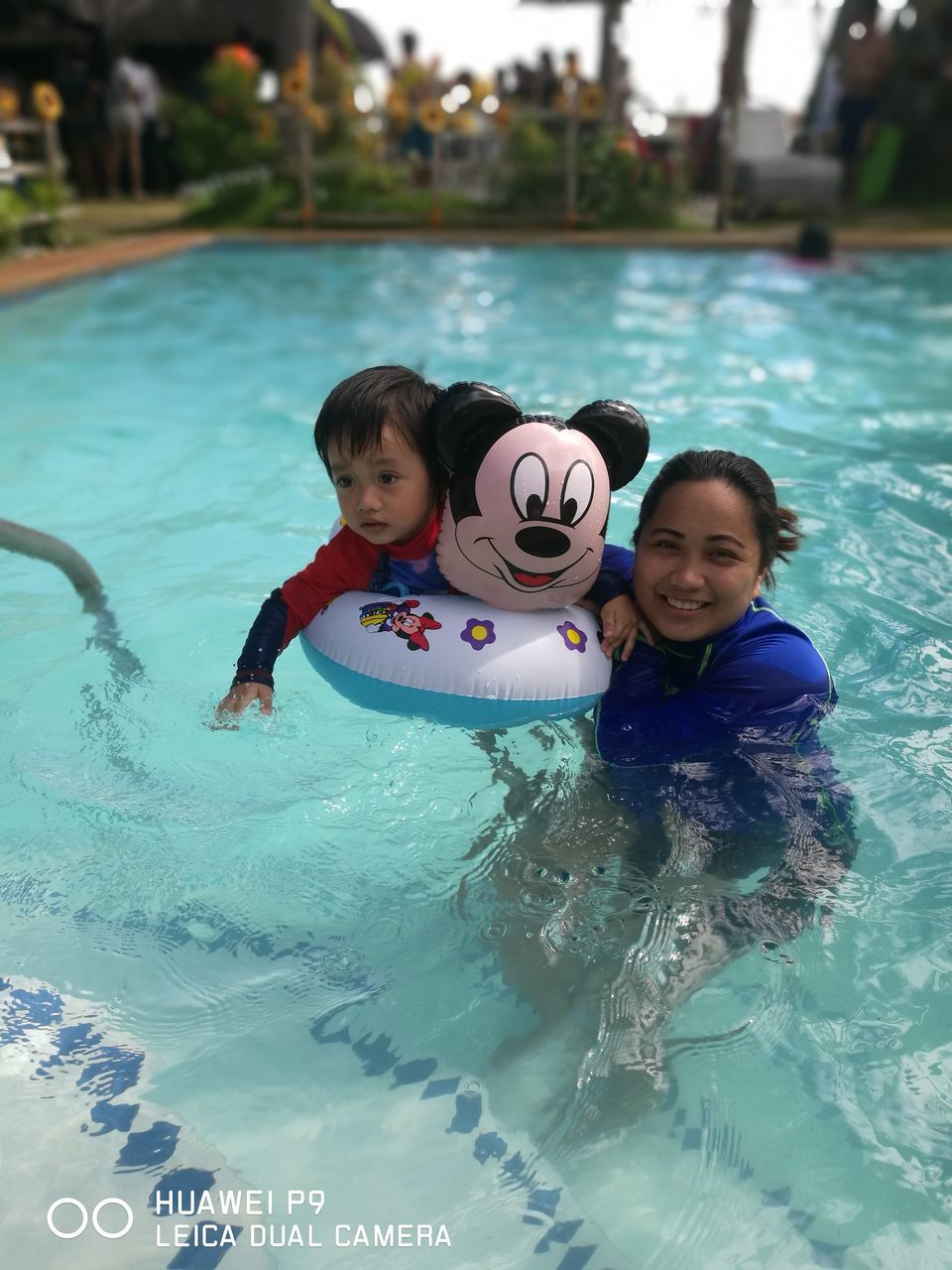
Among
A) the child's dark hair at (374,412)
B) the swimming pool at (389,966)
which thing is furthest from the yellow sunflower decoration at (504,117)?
the child's dark hair at (374,412)

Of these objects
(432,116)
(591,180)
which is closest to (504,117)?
(432,116)

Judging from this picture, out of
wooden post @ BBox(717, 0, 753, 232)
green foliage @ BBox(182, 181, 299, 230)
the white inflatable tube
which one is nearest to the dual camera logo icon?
the white inflatable tube

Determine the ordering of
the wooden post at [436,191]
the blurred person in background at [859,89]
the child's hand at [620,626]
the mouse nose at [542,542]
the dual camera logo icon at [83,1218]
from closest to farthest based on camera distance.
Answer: the dual camera logo icon at [83,1218]
the mouse nose at [542,542]
the child's hand at [620,626]
the wooden post at [436,191]
the blurred person in background at [859,89]

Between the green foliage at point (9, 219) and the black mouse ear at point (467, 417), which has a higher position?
the black mouse ear at point (467, 417)

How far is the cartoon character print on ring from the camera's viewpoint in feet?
A: 8.96

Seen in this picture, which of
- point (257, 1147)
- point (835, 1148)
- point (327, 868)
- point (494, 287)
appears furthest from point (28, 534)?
point (494, 287)

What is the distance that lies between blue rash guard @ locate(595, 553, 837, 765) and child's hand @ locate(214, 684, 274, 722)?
87cm

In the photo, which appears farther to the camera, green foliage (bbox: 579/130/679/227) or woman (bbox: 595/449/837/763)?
green foliage (bbox: 579/130/679/227)

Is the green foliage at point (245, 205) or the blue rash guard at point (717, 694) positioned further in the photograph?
the green foliage at point (245, 205)

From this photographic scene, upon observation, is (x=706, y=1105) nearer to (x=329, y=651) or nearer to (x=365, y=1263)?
(x=365, y=1263)

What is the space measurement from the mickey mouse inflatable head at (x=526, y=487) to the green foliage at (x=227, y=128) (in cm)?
1621

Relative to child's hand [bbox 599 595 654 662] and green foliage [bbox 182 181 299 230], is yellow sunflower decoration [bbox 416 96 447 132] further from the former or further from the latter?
child's hand [bbox 599 595 654 662]

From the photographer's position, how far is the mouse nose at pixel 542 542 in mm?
2750

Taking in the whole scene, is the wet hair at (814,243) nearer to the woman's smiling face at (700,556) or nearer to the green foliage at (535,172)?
the green foliage at (535,172)
